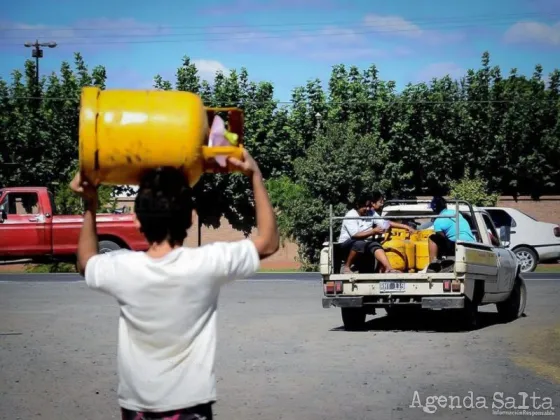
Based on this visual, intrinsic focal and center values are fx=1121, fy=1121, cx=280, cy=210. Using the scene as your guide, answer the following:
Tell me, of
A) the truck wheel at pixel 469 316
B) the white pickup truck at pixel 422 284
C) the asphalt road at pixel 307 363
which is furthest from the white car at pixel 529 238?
the truck wheel at pixel 469 316

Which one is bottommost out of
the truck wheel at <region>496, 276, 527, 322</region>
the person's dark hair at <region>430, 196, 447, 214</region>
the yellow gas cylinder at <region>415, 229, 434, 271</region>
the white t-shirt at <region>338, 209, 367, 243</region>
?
the truck wheel at <region>496, 276, 527, 322</region>

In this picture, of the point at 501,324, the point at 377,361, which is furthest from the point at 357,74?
the point at 377,361

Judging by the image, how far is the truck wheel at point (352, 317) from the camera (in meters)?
15.8

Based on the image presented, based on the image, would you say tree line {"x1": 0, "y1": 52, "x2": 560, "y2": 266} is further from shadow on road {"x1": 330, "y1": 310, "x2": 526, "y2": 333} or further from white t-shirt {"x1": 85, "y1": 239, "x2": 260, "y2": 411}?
white t-shirt {"x1": 85, "y1": 239, "x2": 260, "y2": 411}

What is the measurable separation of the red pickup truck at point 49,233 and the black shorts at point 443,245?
46.6 feet

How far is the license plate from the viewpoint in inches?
609

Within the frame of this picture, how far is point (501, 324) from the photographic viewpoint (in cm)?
1669

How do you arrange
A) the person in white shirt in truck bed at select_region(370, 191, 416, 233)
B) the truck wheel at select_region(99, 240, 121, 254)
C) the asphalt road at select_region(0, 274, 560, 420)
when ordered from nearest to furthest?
the asphalt road at select_region(0, 274, 560, 420), the person in white shirt in truck bed at select_region(370, 191, 416, 233), the truck wheel at select_region(99, 240, 121, 254)

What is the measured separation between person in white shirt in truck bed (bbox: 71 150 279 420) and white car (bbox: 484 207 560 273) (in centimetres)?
2957

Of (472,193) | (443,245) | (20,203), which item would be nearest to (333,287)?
(443,245)

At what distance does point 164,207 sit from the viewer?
4.27m

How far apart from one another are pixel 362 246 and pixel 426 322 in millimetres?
1976

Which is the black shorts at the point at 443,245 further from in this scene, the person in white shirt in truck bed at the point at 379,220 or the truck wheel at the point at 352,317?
the truck wheel at the point at 352,317

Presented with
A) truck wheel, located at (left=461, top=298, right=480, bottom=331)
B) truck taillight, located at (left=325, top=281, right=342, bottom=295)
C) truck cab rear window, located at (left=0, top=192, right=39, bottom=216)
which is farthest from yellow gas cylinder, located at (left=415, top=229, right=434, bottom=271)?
truck cab rear window, located at (left=0, top=192, right=39, bottom=216)
